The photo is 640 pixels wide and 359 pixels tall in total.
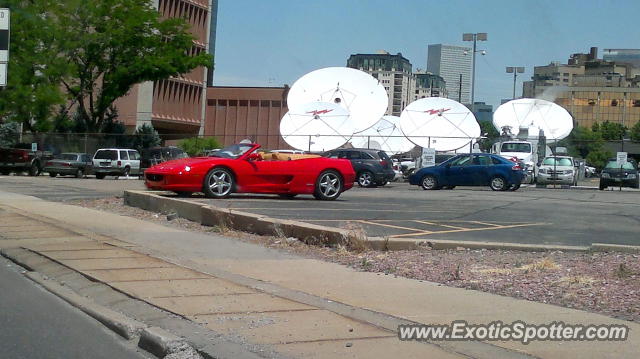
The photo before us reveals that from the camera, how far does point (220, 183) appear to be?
60.4ft

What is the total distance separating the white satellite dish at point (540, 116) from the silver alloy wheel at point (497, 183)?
65.3ft

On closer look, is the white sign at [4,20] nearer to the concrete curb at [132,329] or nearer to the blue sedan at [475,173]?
the concrete curb at [132,329]

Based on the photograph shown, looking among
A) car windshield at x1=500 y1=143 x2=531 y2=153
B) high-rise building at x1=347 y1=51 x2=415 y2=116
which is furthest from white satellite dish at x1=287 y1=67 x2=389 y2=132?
high-rise building at x1=347 y1=51 x2=415 y2=116

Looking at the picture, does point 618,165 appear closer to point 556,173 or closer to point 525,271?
point 556,173

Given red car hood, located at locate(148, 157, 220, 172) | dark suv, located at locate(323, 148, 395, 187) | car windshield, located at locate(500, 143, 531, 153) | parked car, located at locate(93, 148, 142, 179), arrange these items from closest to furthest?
red car hood, located at locate(148, 157, 220, 172), dark suv, located at locate(323, 148, 395, 187), parked car, located at locate(93, 148, 142, 179), car windshield, located at locate(500, 143, 531, 153)

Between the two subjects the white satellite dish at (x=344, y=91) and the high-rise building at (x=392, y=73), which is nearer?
the white satellite dish at (x=344, y=91)

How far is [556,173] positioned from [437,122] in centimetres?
985

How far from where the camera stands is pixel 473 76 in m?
56.5

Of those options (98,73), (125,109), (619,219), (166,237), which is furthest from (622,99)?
(166,237)

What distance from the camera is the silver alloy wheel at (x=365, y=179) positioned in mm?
31716

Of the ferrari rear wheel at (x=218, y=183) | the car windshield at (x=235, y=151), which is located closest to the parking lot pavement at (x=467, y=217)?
the ferrari rear wheel at (x=218, y=183)

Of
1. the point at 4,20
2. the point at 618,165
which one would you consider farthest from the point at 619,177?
the point at 4,20

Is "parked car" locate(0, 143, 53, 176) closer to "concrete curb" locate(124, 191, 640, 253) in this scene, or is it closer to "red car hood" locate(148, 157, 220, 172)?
"red car hood" locate(148, 157, 220, 172)

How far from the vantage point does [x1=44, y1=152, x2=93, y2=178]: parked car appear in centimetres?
3894
